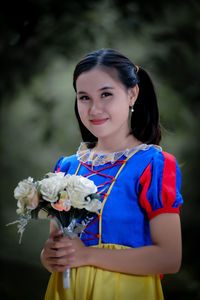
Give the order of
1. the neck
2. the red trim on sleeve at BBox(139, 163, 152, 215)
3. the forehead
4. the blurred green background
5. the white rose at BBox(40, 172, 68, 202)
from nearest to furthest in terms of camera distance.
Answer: the white rose at BBox(40, 172, 68, 202)
the red trim on sleeve at BBox(139, 163, 152, 215)
the forehead
the neck
the blurred green background

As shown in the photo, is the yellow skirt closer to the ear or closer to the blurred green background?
the ear

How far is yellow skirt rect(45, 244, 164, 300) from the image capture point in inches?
48.5

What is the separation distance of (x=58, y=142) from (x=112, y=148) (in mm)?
1875

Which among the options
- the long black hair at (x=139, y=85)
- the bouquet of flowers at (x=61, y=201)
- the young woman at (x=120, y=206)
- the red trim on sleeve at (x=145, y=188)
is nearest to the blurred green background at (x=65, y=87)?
the long black hair at (x=139, y=85)

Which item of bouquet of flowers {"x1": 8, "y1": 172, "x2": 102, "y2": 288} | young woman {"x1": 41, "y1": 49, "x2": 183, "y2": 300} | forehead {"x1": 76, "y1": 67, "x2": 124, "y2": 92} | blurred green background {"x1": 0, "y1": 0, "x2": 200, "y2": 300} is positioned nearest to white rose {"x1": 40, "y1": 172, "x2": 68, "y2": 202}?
bouquet of flowers {"x1": 8, "y1": 172, "x2": 102, "y2": 288}

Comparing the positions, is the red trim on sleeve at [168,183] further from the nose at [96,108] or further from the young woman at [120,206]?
the nose at [96,108]

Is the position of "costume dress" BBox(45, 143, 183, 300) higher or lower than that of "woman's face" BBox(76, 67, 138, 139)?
lower

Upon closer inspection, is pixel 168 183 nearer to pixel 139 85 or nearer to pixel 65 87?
pixel 139 85

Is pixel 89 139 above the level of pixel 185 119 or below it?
below

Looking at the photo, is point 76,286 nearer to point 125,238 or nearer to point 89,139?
point 125,238

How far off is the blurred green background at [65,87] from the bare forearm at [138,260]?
5.99 feet

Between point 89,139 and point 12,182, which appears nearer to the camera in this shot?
point 89,139

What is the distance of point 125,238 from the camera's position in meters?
1.28

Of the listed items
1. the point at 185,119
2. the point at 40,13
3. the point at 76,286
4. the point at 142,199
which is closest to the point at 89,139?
the point at 142,199
